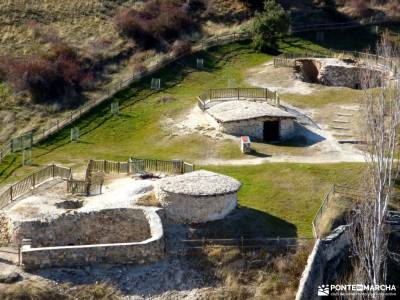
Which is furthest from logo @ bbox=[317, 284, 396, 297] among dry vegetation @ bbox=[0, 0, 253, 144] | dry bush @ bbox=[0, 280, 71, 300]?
dry vegetation @ bbox=[0, 0, 253, 144]

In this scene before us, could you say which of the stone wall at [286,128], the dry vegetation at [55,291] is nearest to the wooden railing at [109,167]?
the stone wall at [286,128]

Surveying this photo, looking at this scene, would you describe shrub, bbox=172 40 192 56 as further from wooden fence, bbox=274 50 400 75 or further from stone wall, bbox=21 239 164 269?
stone wall, bbox=21 239 164 269

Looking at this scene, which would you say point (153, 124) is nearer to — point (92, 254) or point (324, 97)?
point (324, 97)

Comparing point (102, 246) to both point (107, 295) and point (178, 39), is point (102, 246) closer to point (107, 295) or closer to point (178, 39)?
point (107, 295)

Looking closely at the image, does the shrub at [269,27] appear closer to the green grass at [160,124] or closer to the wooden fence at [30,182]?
the green grass at [160,124]

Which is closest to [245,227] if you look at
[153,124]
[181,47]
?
[153,124]

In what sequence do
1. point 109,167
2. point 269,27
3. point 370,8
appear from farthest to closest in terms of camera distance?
point 370,8 < point 269,27 < point 109,167

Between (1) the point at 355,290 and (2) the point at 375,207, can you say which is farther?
(2) the point at 375,207

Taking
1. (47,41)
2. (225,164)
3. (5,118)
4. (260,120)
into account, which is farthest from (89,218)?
(47,41)
